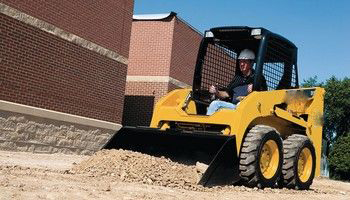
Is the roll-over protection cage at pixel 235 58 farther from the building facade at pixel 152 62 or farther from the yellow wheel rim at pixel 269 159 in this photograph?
the building facade at pixel 152 62

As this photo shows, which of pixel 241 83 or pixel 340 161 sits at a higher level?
pixel 241 83

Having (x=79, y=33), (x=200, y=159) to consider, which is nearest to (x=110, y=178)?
(x=200, y=159)

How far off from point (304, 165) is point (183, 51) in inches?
504

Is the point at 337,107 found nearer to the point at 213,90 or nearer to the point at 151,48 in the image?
the point at 151,48

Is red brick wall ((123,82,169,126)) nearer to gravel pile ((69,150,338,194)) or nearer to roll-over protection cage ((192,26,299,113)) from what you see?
roll-over protection cage ((192,26,299,113))

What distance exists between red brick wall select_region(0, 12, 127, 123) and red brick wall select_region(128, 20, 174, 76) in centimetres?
348

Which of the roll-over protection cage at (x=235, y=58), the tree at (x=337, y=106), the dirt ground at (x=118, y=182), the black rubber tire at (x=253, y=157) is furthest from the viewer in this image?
the tree at (x=337, y=106)

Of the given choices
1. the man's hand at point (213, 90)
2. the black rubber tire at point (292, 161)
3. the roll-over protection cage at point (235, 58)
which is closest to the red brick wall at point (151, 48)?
the roll-over protection cage at point (235, 58)

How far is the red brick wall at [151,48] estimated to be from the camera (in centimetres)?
2062

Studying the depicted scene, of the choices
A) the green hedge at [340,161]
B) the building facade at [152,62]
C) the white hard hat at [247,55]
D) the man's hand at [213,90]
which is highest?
the building facade at [152,62]

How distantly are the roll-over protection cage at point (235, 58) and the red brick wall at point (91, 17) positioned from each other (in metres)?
6.18

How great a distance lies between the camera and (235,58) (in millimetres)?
9836

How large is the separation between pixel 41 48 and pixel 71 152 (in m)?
3.44

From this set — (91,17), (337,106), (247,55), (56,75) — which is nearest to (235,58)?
(247,55)
